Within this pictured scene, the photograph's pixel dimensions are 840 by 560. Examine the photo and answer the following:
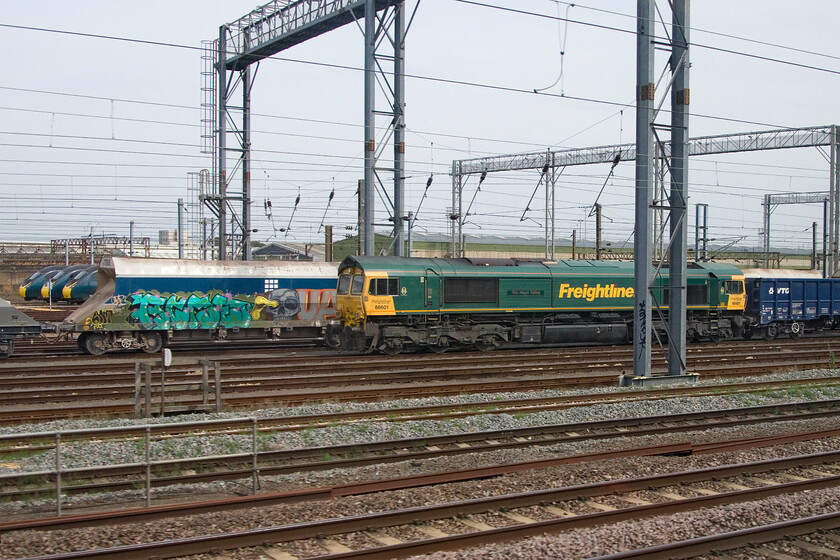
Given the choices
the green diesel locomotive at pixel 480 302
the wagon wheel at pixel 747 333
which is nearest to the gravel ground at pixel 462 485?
the green diesel locomotive at pixel 480 302

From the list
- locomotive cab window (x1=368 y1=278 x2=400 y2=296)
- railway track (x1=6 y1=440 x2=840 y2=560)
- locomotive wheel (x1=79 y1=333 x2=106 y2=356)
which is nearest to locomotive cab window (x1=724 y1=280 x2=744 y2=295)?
locomotive cab window (x1=368 y1=278 x2=400 y2=296)

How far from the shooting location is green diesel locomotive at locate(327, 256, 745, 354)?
25969mm

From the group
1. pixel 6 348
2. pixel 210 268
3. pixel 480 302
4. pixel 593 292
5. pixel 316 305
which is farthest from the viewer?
pixel 316 305

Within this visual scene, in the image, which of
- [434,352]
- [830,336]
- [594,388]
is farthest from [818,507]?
[830,336]

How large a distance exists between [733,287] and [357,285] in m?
15.9

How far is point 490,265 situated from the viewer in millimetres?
27766

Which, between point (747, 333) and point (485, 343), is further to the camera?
point (747, 333)

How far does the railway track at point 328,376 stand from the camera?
17.3 m

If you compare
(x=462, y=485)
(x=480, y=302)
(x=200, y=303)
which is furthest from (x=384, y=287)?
(x=462, y=485)

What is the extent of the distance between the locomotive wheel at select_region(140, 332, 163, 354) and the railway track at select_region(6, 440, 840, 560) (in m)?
19.2

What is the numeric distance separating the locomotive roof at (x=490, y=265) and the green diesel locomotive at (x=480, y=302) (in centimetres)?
4

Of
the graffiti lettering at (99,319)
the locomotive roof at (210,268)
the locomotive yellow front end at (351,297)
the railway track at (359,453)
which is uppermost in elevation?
the locomotive roof at (210,268)

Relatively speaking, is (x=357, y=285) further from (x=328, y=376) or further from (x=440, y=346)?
(x=328, y=376)

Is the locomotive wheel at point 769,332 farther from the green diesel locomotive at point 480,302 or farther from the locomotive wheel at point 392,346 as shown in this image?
the locomotive wheel at point 392,346
